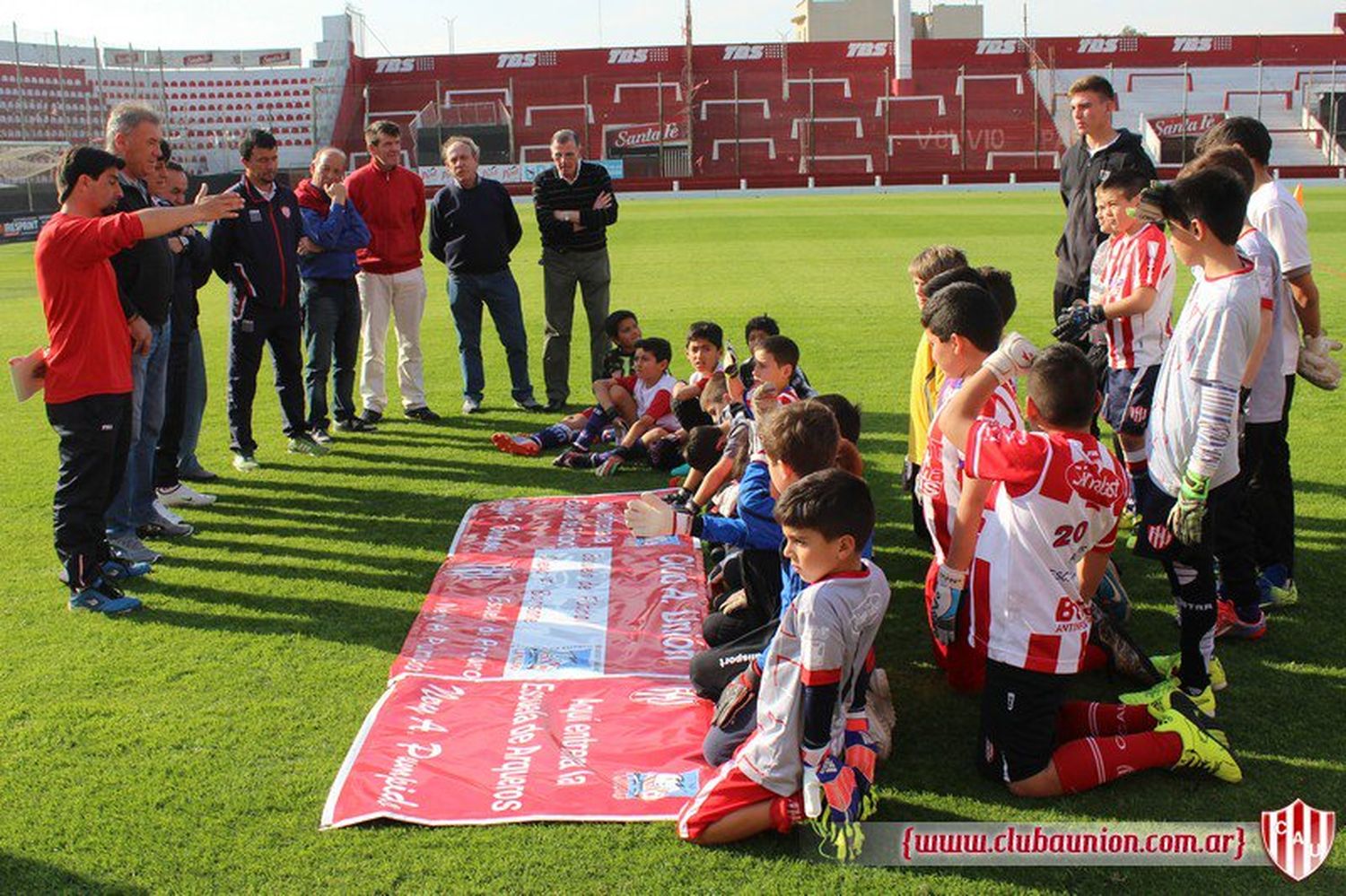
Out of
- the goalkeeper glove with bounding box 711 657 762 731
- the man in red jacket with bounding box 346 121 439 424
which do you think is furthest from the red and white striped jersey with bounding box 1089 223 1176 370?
the man in red jacket with bounding box 346 121 439 424

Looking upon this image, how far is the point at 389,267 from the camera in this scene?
982 cm

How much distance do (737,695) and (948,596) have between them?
848 mm

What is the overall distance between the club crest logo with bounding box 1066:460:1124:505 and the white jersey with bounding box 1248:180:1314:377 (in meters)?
1.81

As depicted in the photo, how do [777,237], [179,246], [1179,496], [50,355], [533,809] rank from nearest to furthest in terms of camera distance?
1. [533,809]
2. [1179,496]
3. [50,355]
4. [179,246]
5. [777,237]

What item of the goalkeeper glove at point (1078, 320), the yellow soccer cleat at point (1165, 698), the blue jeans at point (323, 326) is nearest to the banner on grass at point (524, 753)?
the yellow soccer cleat at point (1165, 698)

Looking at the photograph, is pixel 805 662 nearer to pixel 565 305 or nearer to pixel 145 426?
pixel 145 426

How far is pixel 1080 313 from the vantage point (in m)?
6.00

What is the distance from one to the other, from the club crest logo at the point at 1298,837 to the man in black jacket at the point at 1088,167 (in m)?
3.99

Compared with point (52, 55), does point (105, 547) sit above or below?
below

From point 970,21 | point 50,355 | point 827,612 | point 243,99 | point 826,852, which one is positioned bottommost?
point 826,852

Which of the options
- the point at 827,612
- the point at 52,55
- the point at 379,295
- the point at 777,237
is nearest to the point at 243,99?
the point at 52,55

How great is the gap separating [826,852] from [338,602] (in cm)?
306

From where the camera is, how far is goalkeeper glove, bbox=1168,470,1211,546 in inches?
165

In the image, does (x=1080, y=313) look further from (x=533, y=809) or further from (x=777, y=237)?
(x=777, y=237)
